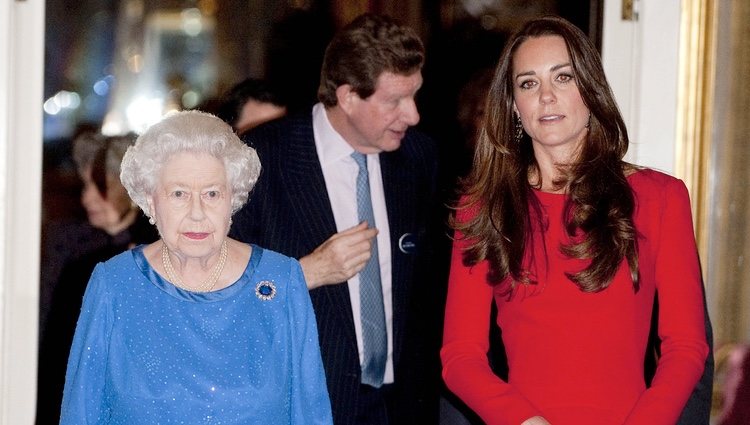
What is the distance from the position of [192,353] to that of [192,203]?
295 mm

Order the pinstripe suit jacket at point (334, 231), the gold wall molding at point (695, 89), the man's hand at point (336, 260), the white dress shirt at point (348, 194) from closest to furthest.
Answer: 1. the man's hand at point (336, 260)
2. the pinstripe suit jacket at point (334, 231)
3. the white dress shirt at point (348, 194)
4. the gold wall molding at point (695, 89)

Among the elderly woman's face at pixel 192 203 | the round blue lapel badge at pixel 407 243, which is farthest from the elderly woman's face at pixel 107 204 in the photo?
the elderly woman's face at pixel 192 203

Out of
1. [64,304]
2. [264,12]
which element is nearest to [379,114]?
[64,304]

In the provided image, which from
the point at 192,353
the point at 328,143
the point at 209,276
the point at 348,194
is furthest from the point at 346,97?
the point at 192,353

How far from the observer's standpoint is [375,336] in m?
3.18

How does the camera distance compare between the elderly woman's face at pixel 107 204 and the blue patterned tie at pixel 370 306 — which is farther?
the elderly woman's face at pixel 107 204

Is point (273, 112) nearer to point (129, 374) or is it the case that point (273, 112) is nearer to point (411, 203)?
point (411, 203)

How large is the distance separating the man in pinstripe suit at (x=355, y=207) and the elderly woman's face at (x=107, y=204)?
1477 mm

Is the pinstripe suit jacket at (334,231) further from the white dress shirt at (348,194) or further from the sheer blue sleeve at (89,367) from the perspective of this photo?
the sheer blue sleeve at (89,367)

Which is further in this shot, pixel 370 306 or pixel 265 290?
pixel 370 306

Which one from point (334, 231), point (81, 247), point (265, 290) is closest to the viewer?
point (265, 290)

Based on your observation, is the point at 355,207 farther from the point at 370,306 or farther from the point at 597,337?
the point at 597,337

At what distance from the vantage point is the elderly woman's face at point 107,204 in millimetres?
4551

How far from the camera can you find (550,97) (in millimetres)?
2283
